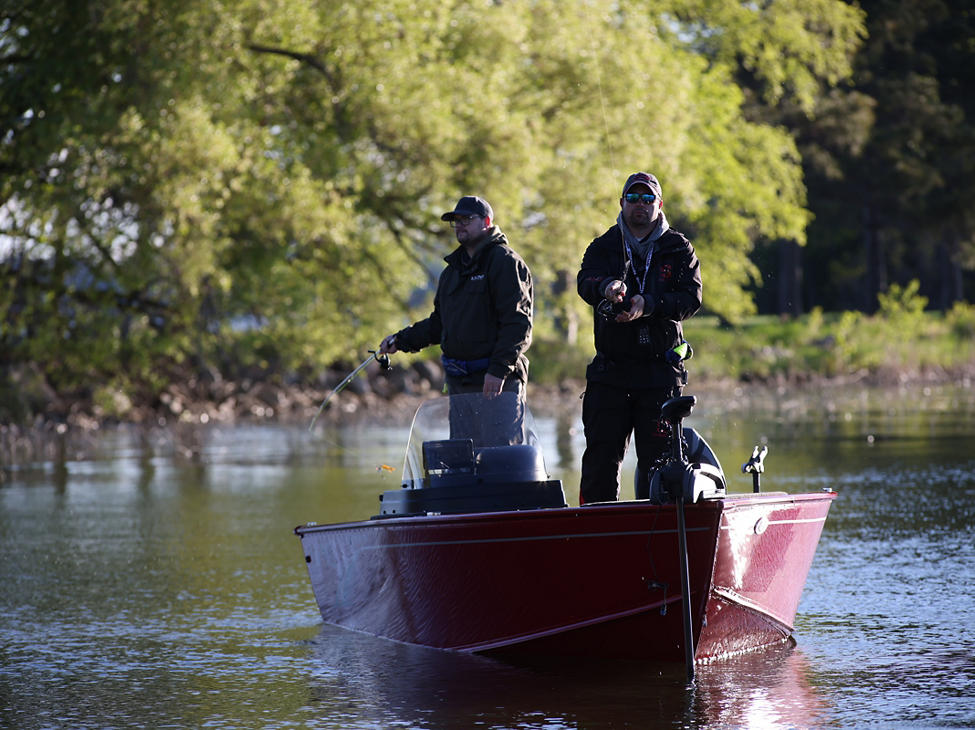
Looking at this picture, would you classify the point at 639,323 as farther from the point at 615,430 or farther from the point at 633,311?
the point at 615,430

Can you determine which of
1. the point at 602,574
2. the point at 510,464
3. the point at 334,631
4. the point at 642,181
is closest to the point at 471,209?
A: the point at 642,181

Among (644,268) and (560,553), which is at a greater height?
(644,268)

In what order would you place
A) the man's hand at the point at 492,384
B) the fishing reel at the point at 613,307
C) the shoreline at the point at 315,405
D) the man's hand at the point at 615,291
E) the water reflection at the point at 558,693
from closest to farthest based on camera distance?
the water reflection at the point at 558,693 < the man's hand at the point at 615,291 < the fishing reel at the point at 613,307 < the man's hand at the point at 492,384 < the shoreline at the point at 315,405

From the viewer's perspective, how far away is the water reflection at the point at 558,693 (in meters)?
6.18

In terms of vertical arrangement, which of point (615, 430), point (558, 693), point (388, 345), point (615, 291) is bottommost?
point (558, 693)

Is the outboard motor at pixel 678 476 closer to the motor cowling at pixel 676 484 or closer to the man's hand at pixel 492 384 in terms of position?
the motor cowling at pixel 676 484

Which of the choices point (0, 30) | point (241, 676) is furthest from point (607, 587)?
point (0, 30)

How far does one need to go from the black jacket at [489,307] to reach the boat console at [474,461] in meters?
0.30

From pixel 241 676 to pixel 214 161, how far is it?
16.9 m

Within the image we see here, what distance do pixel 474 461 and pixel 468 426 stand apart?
23 cm

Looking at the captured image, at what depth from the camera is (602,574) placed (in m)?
6.78

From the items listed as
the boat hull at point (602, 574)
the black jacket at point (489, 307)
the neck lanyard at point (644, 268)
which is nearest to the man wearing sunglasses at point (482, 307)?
the black jacket at point (489, 307)

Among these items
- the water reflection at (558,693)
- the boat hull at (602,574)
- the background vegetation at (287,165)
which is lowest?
the water reflection at (558,693)

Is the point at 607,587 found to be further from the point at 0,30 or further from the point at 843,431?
the point at 0,30
